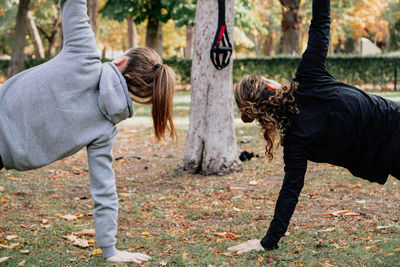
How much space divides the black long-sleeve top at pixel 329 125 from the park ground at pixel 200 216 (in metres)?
0.74

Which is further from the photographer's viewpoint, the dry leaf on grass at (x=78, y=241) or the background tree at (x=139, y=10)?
the background tree at (x=139, y=10)

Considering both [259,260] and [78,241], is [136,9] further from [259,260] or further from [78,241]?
[259,260]

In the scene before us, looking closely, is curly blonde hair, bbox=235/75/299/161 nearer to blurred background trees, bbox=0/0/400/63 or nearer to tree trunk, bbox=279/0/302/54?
blurred background trees, bbox=0/0/400/63

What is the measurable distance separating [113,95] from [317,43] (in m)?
1.38

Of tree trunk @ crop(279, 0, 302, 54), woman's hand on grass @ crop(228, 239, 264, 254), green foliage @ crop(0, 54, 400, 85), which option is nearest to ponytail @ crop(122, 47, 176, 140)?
woman's hand on grass @ crop(228, 239, 264, 254)

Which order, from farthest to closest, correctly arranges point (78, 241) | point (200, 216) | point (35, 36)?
point (35, 36) < point (200, 216) < point (78, 241)

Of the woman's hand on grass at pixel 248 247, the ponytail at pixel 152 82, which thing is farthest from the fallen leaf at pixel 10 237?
the woman's hand on grass at pixel 248 247

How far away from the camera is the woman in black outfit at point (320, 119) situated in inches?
126

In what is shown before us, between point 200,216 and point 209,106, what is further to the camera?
point 209,106

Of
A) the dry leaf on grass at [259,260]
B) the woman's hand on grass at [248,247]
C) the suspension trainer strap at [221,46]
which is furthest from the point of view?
the suspension trainer strap at [221,46]

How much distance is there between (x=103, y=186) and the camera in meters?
3.29

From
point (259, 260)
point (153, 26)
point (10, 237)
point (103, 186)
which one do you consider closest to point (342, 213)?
point (259, 260)

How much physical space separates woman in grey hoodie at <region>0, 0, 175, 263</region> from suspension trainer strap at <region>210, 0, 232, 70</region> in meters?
3.11

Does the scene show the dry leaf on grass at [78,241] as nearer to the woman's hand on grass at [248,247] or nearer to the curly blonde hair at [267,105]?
the woman's hand on grass at [248,247]
